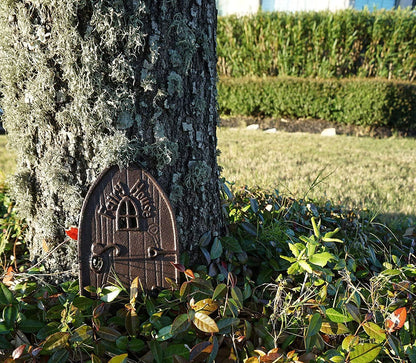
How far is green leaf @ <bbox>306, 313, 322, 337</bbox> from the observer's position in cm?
122

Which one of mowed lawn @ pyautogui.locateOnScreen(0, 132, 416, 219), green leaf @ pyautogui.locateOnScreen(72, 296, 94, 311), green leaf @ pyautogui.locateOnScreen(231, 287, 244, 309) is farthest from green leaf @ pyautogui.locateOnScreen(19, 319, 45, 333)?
mowed lawn @ pyautogui.locateOnScreen(0, 132, 416, 219)

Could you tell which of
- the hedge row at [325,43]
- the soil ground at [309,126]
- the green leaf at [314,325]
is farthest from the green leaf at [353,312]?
the hedge row at [325,43]

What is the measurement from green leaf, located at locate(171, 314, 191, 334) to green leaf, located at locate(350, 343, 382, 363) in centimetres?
53

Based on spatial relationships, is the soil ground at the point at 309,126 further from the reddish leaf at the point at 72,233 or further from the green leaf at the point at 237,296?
the green leaf at the point at 237,296

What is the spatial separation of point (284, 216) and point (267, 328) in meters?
0.85

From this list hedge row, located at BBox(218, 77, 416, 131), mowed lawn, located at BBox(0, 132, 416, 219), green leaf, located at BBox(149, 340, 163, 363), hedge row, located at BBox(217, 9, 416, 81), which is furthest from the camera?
hedge row, located at BBox(217, 9, 416, 81)

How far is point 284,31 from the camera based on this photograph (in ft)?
28.1

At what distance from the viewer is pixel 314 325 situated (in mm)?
1232

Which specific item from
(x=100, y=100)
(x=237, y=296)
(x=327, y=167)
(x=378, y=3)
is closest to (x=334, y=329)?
(x=237, y=296)

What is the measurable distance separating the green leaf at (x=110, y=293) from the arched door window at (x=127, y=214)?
0.22m

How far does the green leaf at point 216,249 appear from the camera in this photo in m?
1.59

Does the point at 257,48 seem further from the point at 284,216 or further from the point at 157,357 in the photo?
the point at 157,357

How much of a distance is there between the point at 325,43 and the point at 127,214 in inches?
330

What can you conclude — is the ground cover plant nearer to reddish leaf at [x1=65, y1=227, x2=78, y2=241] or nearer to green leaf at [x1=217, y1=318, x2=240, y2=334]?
green leaf at [x1=217, y1=318, x2=240, y2=334]
